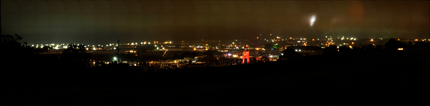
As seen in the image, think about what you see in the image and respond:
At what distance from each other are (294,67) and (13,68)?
57.0 feet

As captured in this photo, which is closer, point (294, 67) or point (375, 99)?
point (375, 99)

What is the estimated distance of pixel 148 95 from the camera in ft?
27.3

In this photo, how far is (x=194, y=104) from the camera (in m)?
7.07

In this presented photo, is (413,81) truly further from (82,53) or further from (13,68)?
(82,53)

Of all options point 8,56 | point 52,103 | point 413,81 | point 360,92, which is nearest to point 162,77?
point 52,103

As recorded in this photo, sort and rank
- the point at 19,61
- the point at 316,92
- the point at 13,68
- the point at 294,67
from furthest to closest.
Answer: the point at 19,61 < the point at 13,68 < the point at 294,67 < the point at 316,92

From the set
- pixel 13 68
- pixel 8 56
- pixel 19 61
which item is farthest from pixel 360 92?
pixel 8 56

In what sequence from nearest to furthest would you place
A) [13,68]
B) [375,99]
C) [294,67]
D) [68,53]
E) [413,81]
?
[375,99] < [413,81] < [294,67] < [13,68] < [68,53]

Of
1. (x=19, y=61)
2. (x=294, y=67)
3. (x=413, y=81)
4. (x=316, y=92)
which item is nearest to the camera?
(x=316, y=92)

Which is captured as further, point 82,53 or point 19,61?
point 82,53

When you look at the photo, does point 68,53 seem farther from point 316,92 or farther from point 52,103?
point 316,92

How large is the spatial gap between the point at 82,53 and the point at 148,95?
22687 millimetres

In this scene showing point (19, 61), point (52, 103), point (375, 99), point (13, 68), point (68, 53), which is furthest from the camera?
point (68, 53)

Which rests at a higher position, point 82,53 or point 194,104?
point 82,53
